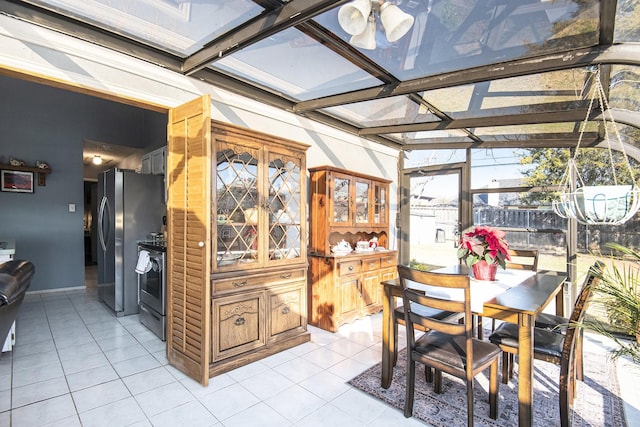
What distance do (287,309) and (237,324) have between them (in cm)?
58

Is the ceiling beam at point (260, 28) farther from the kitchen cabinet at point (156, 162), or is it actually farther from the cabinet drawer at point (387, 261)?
the cabinet drawer at point (387, 261)

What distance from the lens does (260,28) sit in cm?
210

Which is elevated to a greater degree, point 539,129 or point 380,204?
point 539,129

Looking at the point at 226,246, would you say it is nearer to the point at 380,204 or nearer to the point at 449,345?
the point at 449,345

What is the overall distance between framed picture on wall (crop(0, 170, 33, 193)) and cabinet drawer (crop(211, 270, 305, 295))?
465 centimetres

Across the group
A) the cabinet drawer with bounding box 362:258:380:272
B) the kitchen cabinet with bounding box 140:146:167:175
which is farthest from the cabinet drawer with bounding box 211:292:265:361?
the kitchen cabinet with bounding box 140:146:167:175

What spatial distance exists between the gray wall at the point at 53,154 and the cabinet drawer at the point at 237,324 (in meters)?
3.22

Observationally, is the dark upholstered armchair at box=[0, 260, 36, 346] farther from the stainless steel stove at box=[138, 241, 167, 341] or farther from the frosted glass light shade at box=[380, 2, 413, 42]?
the frosted glass light shade at box=[380, 2, 413, 42]

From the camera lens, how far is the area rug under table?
6.94 feet

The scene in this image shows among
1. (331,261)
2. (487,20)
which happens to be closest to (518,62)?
(487,20)

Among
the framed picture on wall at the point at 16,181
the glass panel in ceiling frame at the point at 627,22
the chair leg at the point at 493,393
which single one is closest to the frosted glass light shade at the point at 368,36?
the glass panel in ceiling frame at the point at 627,22

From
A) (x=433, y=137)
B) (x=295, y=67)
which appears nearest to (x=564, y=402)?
(x=295, y=67)

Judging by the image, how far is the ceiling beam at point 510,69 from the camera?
6.97ft

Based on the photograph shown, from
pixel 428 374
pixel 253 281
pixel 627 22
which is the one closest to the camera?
pixel 627 22
